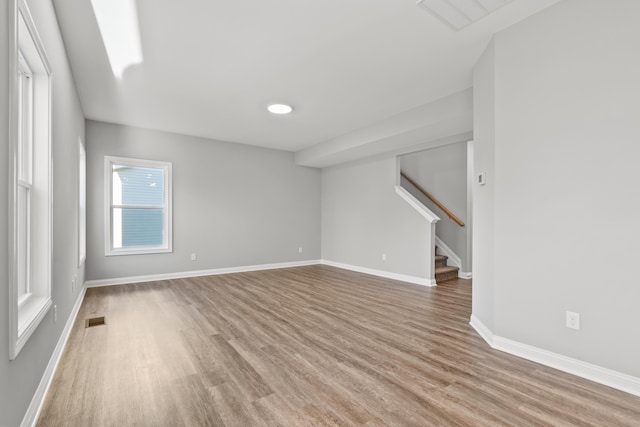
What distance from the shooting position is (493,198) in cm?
260

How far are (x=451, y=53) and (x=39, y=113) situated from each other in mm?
3322

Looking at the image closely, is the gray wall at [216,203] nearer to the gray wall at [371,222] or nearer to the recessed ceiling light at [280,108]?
the gray wall at [371,222]

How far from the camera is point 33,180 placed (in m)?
1.88

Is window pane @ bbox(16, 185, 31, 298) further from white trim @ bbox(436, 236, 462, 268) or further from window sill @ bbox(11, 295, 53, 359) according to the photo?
white trim @ bbox(436, 236, 462, 268)

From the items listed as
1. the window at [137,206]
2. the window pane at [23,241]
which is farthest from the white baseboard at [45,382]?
the window at [137,206]

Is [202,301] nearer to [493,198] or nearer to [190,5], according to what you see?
[190,5]

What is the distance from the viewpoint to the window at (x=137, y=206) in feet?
16.1

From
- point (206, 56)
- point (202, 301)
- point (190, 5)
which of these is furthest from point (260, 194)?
point (190, 5)

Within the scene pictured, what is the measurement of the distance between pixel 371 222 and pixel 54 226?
16.1 feet

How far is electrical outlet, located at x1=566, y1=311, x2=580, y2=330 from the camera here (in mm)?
2113

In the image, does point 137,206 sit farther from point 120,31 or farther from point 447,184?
point 447,184

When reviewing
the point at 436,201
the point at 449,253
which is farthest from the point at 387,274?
the point at 436,201

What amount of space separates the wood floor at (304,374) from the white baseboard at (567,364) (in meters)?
0.08

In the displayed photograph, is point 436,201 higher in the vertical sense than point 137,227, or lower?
higher
